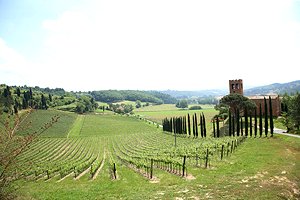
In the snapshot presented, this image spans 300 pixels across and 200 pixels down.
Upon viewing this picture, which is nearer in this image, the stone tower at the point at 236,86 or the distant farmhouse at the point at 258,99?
the distant farmhouse at the point at 258,99

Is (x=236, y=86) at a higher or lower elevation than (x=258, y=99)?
higher

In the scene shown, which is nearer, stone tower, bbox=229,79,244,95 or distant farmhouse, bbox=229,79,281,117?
distant farmhouse, bbox=229,79,281,117

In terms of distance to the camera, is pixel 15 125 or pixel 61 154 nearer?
pixel 15 125

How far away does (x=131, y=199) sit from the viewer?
769 inches

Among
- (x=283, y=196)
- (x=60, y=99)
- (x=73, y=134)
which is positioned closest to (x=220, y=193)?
(x=283, y=196)

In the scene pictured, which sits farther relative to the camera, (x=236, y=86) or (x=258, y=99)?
(x=236, y=86)

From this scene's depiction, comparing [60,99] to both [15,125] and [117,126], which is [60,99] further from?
[15,125]

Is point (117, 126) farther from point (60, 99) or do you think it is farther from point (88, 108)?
point (60, 99)

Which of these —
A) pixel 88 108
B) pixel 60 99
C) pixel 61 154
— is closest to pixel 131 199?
pixel 61 154

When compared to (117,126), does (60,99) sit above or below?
above

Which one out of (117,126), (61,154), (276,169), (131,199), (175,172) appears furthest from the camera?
(117,126)

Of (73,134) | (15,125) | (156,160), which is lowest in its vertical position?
(73,134)

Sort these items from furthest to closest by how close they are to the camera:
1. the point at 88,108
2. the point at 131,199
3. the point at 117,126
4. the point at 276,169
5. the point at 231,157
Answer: the point at 88,108, the point at 117,126, the point at 231,157, the point at 276,169, the point at 131,199

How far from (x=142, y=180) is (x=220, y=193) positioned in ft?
32.1
